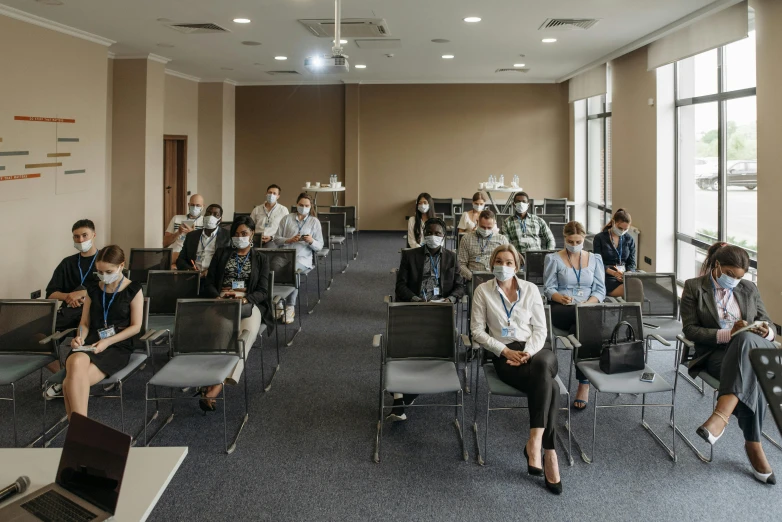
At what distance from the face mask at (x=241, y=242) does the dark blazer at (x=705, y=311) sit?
352cm

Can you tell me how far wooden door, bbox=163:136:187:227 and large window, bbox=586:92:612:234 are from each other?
8754 mm

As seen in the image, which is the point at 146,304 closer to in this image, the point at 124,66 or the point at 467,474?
the point at 467,474

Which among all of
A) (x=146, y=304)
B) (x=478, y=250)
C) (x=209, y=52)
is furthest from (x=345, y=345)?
(x=209, y=52)

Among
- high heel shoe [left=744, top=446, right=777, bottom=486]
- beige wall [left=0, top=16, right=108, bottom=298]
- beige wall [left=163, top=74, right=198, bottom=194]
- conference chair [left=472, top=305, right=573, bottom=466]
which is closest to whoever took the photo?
high heel shoe [left=744, top=446, right=777, bottom=486]

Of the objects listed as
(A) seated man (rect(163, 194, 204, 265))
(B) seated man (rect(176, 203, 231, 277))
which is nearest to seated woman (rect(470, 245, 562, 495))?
(B) seated man (rect(176, 203, 231, 277))

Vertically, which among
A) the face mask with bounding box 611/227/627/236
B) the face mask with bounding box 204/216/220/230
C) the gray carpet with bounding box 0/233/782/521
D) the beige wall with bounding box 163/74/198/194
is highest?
the beige wall with bounding box 163/74/198/194

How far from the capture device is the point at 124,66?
1030 cm

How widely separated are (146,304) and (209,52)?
6.91 meters

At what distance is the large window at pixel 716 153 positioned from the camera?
693 cm

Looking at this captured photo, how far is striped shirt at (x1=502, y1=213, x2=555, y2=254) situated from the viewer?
745cm

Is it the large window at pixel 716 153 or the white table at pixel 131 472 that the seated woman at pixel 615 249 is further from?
the white table at pixel 131 472

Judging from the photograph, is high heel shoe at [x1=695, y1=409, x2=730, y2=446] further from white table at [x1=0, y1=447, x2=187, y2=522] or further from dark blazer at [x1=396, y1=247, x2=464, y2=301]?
white table at [x1=0, y1=447, x2=187, y2=522]

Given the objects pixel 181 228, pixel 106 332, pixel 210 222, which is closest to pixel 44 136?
pixel 181 228

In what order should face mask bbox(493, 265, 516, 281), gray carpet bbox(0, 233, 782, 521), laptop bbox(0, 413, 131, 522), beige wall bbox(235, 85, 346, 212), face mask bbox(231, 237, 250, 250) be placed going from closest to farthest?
laptop bbox(0, 413, 131, 522)
gray carpet bbox(0, 233, 782, 521)
face mask bbox(493, 265, 516, 281)
face mask bbox(231, 237, 250, 250)
beige wall bbox(235, 85, 346, 212)
